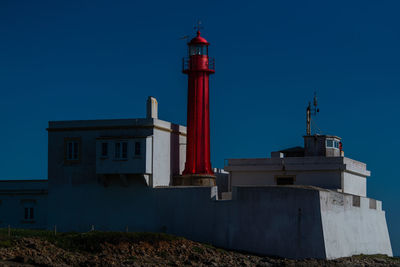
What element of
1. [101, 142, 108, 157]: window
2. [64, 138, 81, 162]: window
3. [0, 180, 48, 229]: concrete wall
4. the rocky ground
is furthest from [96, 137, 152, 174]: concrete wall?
[0, 180, 48, 229]: concrete wall

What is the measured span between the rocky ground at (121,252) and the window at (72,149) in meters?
6.51

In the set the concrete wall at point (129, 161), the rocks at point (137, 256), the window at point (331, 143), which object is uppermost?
the window at point (331, 143)

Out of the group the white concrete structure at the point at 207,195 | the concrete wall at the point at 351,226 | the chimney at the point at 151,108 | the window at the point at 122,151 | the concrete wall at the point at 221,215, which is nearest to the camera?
the concrete wall at the point at 221,215

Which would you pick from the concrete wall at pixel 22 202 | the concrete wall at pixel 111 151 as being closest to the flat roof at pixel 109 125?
the concrete wall at pixel 111 151

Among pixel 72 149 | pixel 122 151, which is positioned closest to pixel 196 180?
pixel 122 151

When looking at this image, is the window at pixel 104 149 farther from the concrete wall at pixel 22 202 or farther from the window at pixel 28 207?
the window at pixel 28 207

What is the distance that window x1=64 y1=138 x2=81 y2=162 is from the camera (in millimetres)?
47500

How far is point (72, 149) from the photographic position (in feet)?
156

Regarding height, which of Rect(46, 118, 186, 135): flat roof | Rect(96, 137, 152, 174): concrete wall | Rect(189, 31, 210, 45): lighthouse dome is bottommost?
Rect(96, 137, 152, 174): concrete wall

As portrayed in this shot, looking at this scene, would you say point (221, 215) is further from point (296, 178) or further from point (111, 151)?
point (111, 151)

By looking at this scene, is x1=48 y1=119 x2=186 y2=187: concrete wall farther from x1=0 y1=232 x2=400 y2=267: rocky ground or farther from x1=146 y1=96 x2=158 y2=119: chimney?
x1=0 y1=232 x2=400 y2=267: rocky ground

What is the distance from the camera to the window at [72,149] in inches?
1870

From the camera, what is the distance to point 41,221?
5266 centimetres

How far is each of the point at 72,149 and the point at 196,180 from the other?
7.48 metres
